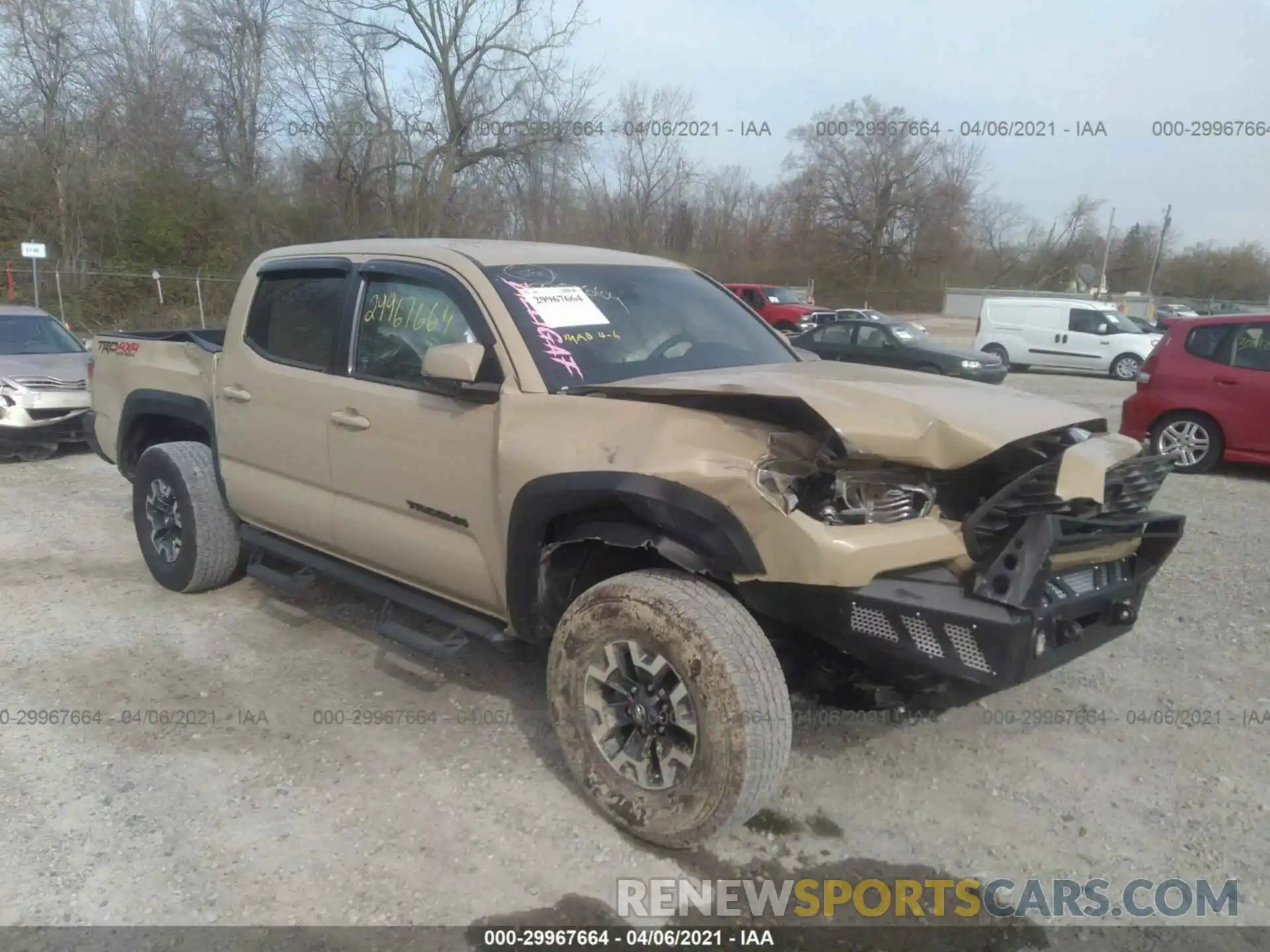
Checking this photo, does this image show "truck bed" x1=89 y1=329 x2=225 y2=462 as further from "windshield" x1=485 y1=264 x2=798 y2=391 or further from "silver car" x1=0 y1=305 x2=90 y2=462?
"silver car" x1=0 y1=305 x2=90 y2=462

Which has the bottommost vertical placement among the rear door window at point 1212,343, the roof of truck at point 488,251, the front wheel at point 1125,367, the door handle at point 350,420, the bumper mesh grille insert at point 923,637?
the front wheel at point 1125,367

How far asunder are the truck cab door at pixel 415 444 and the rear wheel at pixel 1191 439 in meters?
7.69

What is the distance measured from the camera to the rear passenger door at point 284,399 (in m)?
4.21

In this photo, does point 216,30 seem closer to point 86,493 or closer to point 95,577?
point 86,493

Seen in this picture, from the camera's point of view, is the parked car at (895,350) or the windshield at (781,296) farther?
the windshield at (781,296)

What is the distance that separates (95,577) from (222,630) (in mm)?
1392

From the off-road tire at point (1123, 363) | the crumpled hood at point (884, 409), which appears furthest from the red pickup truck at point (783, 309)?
the crumpled hood at point (884, 409)

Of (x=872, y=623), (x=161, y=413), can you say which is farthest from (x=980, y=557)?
(x=161, y=413)

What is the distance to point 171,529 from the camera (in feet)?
17.4

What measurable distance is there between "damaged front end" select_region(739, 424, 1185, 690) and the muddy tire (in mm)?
220

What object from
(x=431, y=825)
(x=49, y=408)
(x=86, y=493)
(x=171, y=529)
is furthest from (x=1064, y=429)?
(x=49, y=408)

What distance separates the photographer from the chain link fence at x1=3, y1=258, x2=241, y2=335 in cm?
2338

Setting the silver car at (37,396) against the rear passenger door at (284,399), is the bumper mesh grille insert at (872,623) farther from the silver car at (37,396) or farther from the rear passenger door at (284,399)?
the silver car at (37,396)

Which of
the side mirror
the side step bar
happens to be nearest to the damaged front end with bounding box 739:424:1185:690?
the side mirror
